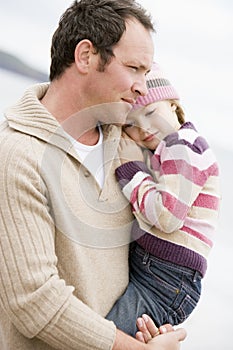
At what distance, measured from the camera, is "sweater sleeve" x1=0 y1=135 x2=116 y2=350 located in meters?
1.28

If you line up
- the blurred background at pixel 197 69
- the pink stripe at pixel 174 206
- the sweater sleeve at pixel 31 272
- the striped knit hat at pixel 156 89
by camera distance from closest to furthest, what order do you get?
1. the sweater sleeve at pixel 31 272
2. the pink stripe at pixel 174 206
3. the striped knit hat at pixel 156 89
4. the blurred background at pixel 197 69

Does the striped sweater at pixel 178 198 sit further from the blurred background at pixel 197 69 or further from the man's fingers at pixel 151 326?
the blurred background at pixel 197 69

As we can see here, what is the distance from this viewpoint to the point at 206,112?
11.5 feet

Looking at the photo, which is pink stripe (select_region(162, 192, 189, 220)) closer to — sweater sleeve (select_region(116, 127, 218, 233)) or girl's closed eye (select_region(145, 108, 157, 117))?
sweater sleeve (select_region(116, 127, 218, 233))

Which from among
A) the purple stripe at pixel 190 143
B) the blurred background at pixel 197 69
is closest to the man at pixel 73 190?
the purple stripe at pixel 190 143

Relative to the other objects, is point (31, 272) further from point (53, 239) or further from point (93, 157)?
point (93, 157)

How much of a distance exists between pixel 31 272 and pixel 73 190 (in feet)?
0.67

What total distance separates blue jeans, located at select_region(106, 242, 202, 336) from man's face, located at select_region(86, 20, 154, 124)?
0.34m

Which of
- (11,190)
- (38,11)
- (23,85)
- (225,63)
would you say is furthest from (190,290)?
(225,63)

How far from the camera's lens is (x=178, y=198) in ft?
4.63

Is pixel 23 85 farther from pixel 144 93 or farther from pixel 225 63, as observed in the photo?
pixel 144 93

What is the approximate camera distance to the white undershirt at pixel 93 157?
1448mm

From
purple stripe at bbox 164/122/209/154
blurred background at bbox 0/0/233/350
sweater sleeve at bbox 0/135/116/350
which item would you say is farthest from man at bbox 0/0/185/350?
blurred background at bbox 0/0/233/350

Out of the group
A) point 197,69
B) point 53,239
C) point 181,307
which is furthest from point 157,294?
point 197,69
